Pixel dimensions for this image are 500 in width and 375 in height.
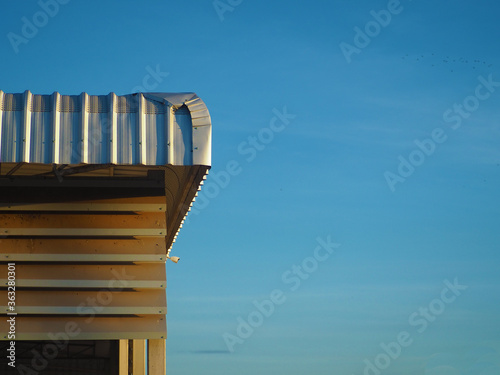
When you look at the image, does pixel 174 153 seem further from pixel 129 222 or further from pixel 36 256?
pixel 36 256

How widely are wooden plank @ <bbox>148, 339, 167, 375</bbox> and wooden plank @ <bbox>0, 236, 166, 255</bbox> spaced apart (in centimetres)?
141

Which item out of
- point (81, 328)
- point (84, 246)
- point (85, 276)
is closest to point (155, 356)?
point (81, 328)

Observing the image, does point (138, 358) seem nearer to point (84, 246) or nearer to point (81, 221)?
point (84, 246)

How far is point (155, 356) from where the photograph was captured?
10695 mm

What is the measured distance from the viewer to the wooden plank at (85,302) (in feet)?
33.2

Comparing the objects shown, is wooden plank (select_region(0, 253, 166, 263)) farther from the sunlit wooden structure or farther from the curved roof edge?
the curved roof edge

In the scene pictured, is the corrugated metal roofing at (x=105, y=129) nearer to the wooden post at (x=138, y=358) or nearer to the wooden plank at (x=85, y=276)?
the wooden plank at (x=85, y=276)

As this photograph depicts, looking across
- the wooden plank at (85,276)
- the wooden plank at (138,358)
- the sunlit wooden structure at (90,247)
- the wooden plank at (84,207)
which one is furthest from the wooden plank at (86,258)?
the wooden plank at (138,358)

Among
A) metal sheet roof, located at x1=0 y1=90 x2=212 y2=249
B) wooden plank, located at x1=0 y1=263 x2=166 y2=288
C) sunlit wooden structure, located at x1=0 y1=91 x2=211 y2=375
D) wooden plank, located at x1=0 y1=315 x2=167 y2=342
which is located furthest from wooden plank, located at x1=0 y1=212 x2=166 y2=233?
wooden plank, located at x1=0 y1=315 x2=167 y2=342

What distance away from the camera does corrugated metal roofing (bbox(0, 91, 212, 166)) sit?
29.6 ft

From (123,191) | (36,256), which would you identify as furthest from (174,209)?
(36,256)

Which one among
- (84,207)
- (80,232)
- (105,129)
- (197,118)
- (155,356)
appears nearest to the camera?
(105,129)

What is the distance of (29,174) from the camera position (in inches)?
404

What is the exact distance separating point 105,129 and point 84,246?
209 cm
